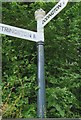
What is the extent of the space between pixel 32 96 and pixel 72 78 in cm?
59

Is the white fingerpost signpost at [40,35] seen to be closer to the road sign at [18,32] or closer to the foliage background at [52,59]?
the road sign at [18,32]

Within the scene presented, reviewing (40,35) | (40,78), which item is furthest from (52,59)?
(40,78)

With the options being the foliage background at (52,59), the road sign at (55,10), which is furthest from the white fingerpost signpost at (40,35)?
the foliage background at (52,59)

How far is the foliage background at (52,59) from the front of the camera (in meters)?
3.06

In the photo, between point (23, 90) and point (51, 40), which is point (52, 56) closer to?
point (51, 40)

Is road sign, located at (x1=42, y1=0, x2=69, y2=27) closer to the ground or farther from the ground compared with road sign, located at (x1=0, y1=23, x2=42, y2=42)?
farther from the ground

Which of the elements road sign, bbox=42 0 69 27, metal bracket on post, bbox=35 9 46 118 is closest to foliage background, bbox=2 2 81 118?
metal bracket on post, bbox=35 9 46 118

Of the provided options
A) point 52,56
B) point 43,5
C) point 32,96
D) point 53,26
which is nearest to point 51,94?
point 32,96

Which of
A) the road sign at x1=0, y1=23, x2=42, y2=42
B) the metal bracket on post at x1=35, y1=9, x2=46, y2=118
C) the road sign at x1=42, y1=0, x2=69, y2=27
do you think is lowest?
the metal bracket on post at x1=35, y1=9, x2=46, y2=118

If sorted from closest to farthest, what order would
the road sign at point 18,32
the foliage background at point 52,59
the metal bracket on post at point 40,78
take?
the metal bracket on post at point 40,78, the road sign at point 18,32, the foliage background at point 52,59

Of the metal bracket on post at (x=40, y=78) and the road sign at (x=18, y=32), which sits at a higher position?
the road sign at (x=18, y=32)

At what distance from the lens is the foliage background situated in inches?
121

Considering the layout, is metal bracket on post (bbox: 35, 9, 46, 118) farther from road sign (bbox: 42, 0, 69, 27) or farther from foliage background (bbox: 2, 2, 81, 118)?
foliage background (bbox: 2, 2, 81, 118)

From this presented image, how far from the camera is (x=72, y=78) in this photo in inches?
132
